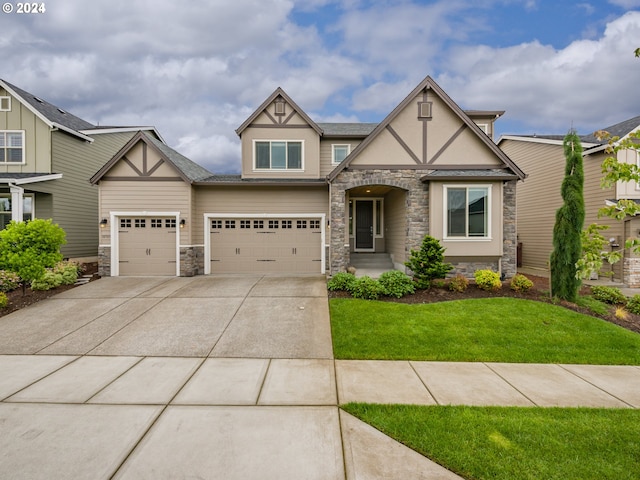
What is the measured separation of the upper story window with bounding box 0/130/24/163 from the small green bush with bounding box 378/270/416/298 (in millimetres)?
17204

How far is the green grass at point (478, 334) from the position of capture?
584cm

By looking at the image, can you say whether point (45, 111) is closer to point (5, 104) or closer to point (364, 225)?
point (5, 104)

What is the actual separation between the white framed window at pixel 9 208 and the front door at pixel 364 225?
14.9 metres

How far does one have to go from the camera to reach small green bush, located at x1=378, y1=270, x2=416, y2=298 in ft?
30.4

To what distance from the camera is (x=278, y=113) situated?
1432 cm

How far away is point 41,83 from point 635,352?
3366 centimetres

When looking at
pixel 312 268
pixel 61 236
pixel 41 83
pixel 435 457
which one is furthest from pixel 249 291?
pixel 41 83

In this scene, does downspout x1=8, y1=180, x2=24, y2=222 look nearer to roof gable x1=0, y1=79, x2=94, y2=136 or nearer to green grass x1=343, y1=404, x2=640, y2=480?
roof gable x1=0, y1=79, x2=94, y2=136

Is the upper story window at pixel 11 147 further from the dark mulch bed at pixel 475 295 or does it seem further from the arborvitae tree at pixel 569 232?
the arborvitae tree at pixel 569 232

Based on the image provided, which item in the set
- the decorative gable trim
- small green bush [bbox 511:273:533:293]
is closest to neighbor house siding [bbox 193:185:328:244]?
the decorative gable trim

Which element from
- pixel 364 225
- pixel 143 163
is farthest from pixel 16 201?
pixel 364 225

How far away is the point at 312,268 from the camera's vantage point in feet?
42.9

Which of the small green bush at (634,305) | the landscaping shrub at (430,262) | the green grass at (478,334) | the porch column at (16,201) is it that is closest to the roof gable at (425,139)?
the landscaping shrub at (430,262)

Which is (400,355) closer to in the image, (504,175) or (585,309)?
(585,309)
